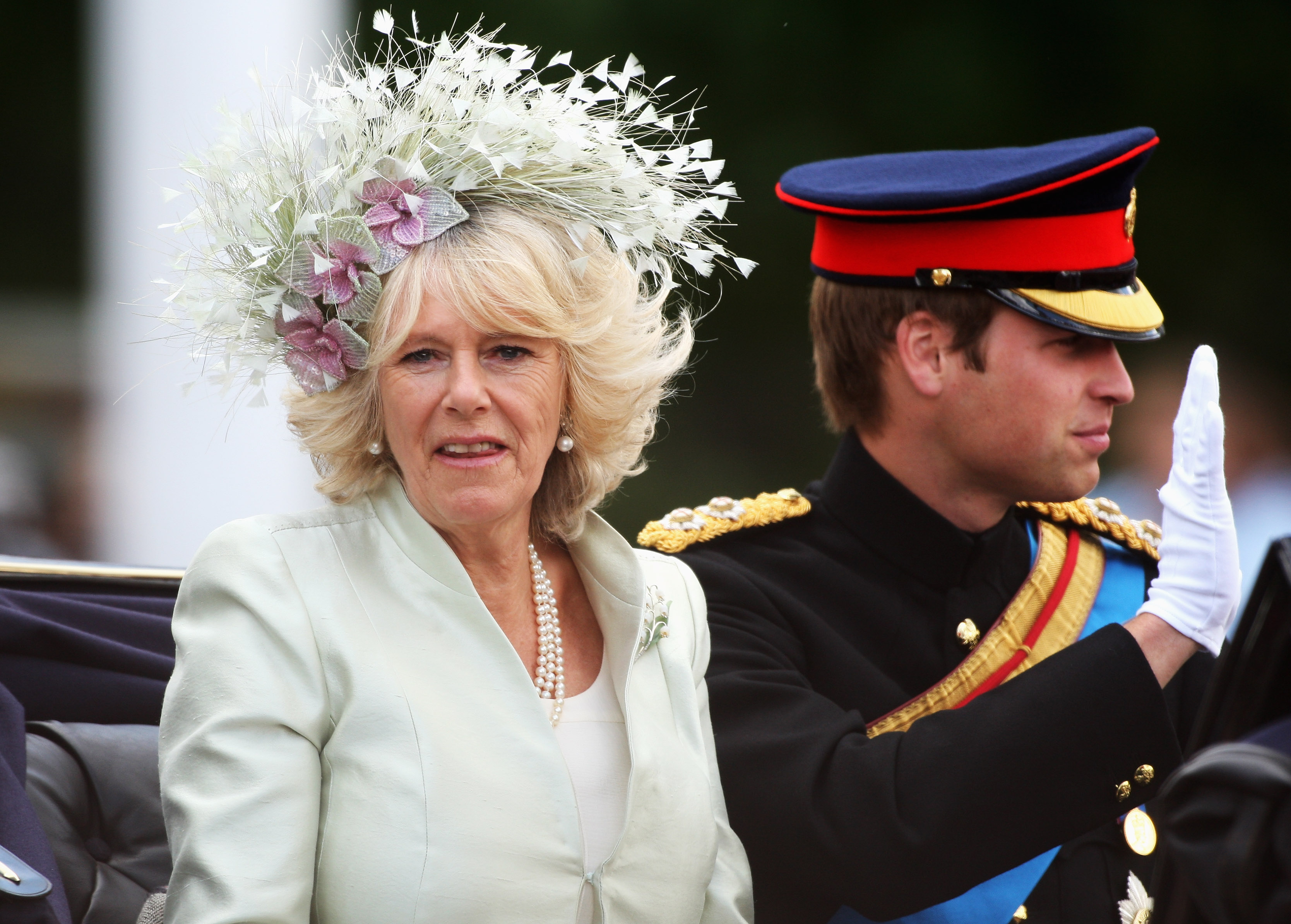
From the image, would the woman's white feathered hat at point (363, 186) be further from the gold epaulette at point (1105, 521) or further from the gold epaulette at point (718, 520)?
the gold epaulette at point (1105, 521)

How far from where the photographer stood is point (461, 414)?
2119 mm

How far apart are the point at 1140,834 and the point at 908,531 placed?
588 millimetres

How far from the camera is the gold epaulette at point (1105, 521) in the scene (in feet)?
9.02

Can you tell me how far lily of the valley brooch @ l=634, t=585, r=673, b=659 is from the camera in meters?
2.29

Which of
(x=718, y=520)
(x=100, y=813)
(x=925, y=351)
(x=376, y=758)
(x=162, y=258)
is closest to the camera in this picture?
(x=376, y=758)

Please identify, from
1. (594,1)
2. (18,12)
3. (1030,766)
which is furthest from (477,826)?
(18,12)

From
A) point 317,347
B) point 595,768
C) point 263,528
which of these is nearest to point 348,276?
point 317,347

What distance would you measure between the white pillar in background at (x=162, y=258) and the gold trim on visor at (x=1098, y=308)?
2.69 meters

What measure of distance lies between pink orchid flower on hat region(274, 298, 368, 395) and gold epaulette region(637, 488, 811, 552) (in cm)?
70

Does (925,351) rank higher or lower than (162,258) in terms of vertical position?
higher

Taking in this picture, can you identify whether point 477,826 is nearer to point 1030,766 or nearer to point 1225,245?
point 1030,766

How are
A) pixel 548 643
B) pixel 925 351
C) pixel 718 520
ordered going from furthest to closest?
pixel 718 520, pixel 925 351, pixel 548 643

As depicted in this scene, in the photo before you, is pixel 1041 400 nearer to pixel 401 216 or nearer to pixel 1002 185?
pixel 1002 185

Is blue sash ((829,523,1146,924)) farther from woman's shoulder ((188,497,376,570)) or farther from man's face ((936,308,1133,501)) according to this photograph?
woman's shoulder ((188,497,376,570))
